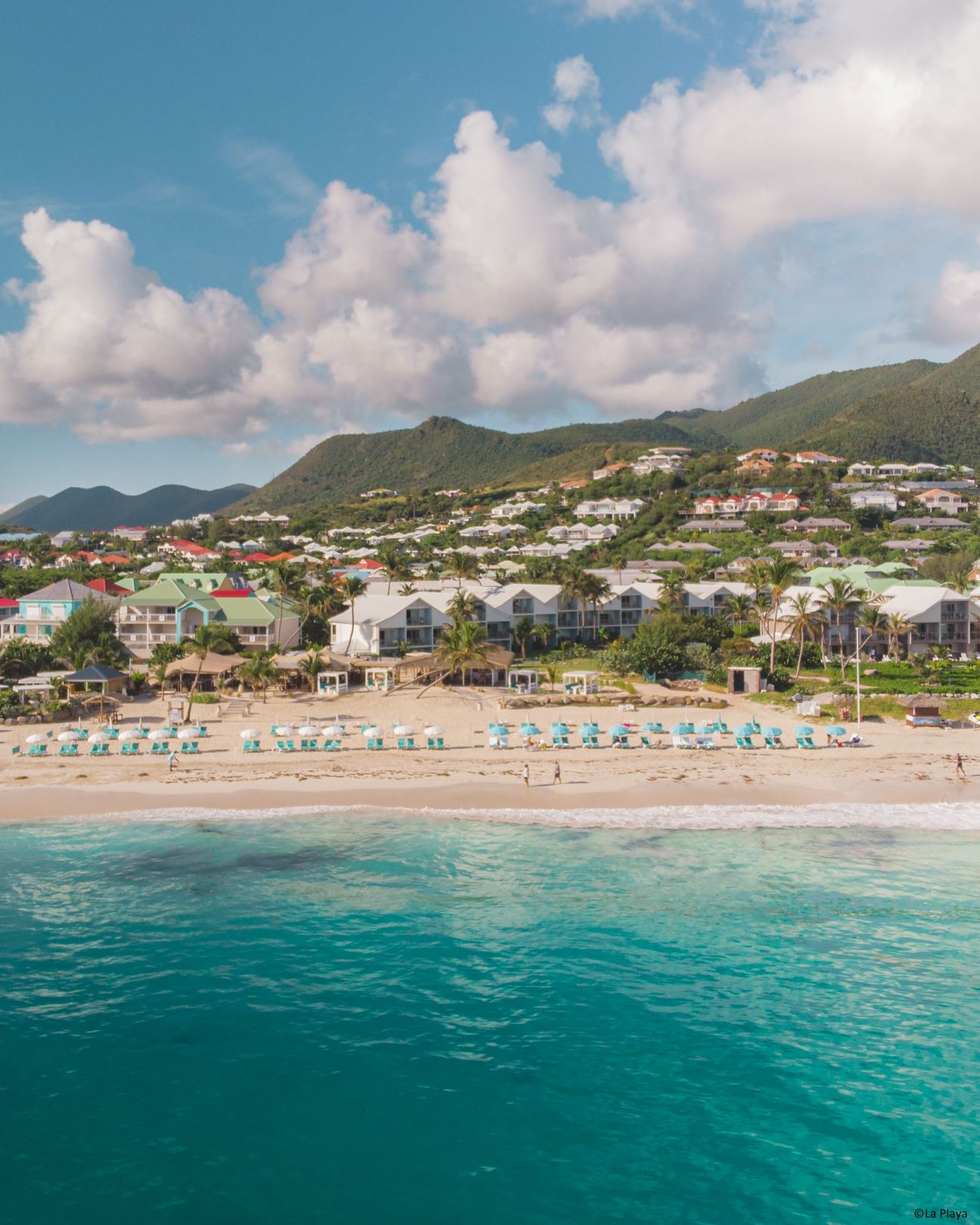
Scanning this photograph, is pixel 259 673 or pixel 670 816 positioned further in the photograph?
pixel 259 673

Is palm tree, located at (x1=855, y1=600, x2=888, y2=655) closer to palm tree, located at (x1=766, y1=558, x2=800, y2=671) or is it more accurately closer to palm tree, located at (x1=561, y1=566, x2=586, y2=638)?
palm tree, located at (x1=766, y1=558, x2=800, y2=671)

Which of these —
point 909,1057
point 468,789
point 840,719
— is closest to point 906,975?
point 909,1057

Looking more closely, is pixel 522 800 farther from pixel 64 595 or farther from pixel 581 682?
pixel 64 595

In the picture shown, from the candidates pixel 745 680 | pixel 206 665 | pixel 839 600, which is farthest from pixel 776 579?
pixel 206 665

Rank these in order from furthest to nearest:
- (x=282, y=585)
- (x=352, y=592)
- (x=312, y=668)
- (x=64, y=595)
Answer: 1. (x=282, y=585)
2. (x=64, y=595)
3. (x=352, y=592)
4. (x=312, y=668)

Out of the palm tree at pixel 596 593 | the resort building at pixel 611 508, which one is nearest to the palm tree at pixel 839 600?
the palm tree at pixel 596 593

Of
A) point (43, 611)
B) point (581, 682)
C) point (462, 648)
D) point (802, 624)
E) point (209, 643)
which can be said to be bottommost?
point (581, 682)

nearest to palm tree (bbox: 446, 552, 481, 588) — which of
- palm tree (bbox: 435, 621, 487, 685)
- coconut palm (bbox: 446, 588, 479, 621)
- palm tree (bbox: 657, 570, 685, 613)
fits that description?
coconut palm (bbox: 446, 588, 479, 621)
